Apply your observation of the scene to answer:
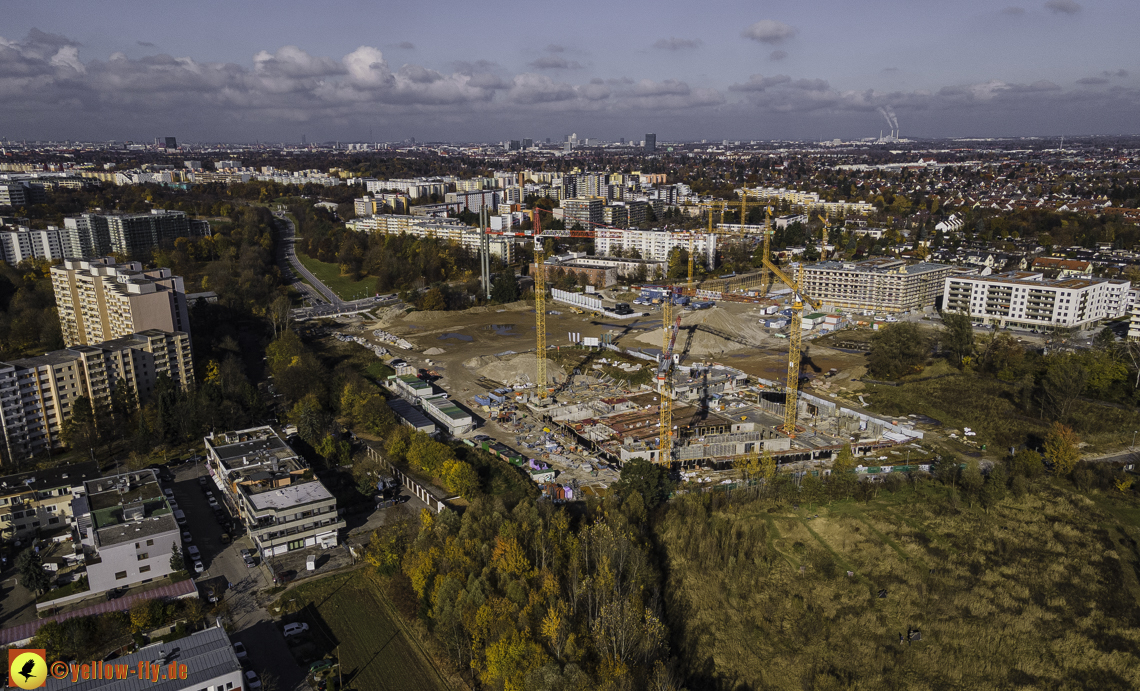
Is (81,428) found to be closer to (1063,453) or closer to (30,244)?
(1063,453)

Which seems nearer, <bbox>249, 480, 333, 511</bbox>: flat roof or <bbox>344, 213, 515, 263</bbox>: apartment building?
<bbox>249, 480, 333, 511</bbox>: flat roof

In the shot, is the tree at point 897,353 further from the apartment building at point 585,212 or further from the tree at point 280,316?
A: the apartment building at point 585,212

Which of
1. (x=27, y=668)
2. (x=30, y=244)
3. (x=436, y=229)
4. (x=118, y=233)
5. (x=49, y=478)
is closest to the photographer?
(x=27, y=668)

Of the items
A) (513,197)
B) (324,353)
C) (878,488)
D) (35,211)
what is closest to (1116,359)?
(878,488)

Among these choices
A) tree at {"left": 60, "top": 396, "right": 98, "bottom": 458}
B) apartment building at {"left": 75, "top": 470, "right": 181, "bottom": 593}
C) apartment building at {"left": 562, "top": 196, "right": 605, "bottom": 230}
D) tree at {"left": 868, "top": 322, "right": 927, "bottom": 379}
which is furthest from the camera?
apartment building at {"left": 562, "top": 196, "right": 605, "bottom": 230}

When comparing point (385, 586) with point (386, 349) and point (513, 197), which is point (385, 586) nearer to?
point (386, 349)

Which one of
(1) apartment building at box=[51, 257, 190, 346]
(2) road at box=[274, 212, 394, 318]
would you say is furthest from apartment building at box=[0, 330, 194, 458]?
(2) road at box=[274, 212, 394, 318]

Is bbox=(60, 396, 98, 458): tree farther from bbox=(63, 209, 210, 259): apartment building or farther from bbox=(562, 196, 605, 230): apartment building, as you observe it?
bbox=(562, 196, 605, 230): apartment building

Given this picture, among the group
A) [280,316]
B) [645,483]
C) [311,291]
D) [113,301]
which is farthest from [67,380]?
[311,291]
